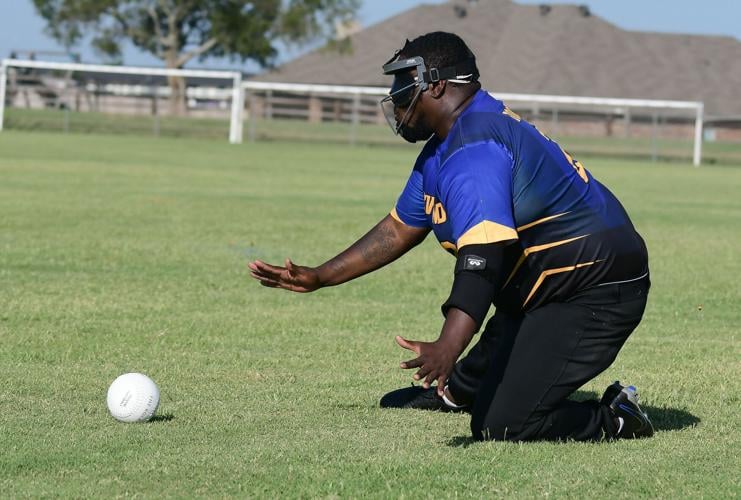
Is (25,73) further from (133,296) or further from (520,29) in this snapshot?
(133,296)

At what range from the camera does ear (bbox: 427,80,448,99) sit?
231 inches

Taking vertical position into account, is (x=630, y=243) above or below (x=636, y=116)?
above

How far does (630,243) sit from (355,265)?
57.1 inches

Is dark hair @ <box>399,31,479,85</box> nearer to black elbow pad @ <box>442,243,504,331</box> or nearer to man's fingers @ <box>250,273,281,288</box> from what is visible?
black elbow pad @ <box>442,243,504,331</box>

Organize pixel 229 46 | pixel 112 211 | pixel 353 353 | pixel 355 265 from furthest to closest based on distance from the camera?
1. pixel 229 46
2. pixel 112 211
3. pixel 353 353
4. pixel 355 265

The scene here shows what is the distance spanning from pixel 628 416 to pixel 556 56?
203ft

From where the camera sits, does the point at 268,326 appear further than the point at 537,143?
Yes

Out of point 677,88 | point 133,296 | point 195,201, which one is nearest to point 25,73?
point 677,88

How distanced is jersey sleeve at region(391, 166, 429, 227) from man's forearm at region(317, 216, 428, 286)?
5cm

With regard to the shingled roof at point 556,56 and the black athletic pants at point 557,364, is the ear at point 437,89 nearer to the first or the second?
the black athletic pants at point 557,364

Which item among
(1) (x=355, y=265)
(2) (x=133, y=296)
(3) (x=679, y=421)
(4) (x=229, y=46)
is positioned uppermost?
(1) (x=355, y=265)

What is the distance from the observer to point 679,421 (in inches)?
272

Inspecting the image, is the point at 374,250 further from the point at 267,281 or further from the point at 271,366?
the point at 271,366

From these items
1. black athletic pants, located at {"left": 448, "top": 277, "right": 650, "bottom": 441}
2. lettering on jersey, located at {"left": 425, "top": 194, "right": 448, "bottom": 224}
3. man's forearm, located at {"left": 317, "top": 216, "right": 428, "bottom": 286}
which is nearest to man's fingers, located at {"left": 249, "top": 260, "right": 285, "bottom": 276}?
man's forearm, located at {"left": 317, "top": 216, "right": 428, "bottom": 286}
